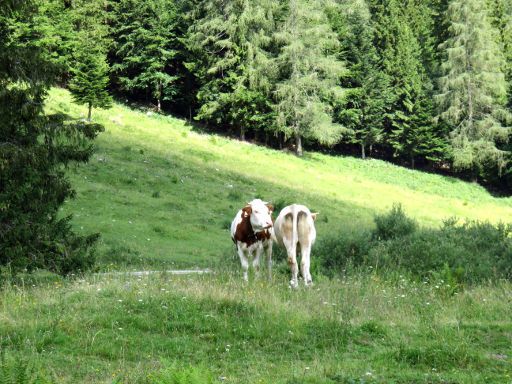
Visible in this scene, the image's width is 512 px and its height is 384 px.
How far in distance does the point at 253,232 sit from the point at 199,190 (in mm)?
17697

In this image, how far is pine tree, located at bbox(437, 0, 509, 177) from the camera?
63.3 m

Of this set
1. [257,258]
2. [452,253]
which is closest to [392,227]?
[452,253]

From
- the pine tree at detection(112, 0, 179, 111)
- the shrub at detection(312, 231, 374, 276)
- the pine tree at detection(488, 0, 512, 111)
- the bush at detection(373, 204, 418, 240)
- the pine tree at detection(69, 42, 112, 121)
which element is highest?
the pine tree at detection(488, 0, 512, 111)

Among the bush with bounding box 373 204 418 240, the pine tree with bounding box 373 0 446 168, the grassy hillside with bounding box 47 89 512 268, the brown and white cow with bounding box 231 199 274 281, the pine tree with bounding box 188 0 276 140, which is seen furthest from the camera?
the pine tree with bounding box 373 0 446 168

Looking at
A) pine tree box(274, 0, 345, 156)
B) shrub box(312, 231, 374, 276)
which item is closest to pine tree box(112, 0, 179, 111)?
pine tree box(274, 0, 345, 156)

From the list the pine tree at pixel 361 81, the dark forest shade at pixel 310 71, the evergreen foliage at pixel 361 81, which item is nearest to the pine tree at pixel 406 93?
the dark forest shade at pixel 310 71

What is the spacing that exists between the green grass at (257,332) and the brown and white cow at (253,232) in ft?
9.29

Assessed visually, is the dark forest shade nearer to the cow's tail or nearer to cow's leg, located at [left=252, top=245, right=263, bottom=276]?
cow's leg, located at [left=252, top=245, right=263, bottom=276]

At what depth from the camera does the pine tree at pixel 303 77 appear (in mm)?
57031

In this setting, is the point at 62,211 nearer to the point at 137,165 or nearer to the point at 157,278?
the point at 137,165

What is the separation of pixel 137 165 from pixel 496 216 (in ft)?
83.3

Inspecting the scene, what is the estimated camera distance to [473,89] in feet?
213

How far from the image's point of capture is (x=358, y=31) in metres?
72.6

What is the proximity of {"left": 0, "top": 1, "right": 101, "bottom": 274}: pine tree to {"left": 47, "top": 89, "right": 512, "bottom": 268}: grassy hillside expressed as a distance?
4832 mm
